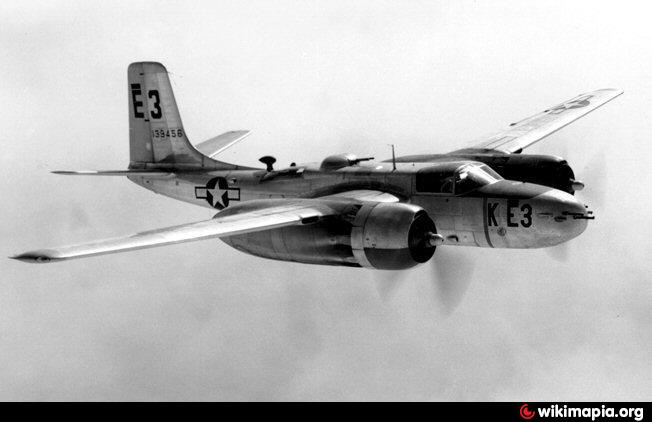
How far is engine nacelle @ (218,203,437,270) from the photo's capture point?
17125 mm

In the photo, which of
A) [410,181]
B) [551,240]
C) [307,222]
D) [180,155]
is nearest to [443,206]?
[410,181]

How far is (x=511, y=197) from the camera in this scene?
19.5m

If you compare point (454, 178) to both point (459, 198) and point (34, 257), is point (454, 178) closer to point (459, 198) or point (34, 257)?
point (459, 198)

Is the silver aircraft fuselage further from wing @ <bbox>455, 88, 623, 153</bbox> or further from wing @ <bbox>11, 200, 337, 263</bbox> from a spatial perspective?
wing @ <bbox>455, 88, 623, 153</bbox>

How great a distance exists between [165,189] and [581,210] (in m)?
13.5

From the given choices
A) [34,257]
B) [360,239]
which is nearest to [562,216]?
[360,239]

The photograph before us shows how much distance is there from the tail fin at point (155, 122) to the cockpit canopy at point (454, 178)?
824cm

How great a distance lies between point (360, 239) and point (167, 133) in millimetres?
11009

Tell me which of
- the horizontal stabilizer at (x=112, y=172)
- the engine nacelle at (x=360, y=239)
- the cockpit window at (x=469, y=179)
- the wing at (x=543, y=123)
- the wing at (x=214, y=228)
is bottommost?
the engine nacelle at (x=360, y=239)

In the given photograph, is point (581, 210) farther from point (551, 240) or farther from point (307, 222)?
point (307, 222)

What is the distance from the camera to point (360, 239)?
17.5 metres

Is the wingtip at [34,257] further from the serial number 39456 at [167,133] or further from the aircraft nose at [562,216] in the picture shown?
the serial number 39456 at [167,133]

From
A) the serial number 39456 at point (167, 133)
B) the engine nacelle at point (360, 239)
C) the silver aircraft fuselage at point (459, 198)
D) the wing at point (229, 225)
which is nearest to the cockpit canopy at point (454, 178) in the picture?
the silver aircraft fuselage at point (459, 198)

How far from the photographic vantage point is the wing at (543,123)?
25.5 metres
